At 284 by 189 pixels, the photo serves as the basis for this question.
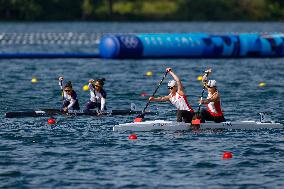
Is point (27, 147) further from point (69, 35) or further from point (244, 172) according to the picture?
point (69, 35)

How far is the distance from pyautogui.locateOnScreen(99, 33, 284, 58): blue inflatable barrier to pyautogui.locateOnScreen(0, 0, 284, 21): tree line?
303ft

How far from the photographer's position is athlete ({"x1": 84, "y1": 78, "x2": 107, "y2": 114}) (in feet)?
138

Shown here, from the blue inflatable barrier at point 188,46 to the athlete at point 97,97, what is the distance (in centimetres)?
3291

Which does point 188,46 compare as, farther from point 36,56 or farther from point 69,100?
point 69,100

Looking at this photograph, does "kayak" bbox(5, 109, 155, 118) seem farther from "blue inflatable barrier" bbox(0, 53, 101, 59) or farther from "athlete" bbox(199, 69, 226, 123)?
"blue inflatable barrier" bbox(0, 53, 101, 59)

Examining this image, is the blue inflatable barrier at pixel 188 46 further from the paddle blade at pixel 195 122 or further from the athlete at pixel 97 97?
the paddle blade at pixel 195 122

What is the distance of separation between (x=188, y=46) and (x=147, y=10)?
104 meters

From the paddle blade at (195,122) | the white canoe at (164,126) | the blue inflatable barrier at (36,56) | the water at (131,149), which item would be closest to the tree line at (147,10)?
the blue inflatable barrier at (36,56)

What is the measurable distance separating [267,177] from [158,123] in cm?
879

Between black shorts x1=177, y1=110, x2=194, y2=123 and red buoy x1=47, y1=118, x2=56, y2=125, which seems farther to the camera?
red buoy x1=47, y1=118, x2=56, y2=125

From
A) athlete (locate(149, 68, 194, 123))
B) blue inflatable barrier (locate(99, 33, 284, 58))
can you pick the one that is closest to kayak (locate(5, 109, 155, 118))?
athlete (locate(149, 68, 194, 123))

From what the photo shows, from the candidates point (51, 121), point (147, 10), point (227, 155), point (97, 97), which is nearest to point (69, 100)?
point (97, 97)

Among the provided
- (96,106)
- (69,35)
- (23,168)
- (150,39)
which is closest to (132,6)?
(69,35)

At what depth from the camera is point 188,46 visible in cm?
7775
